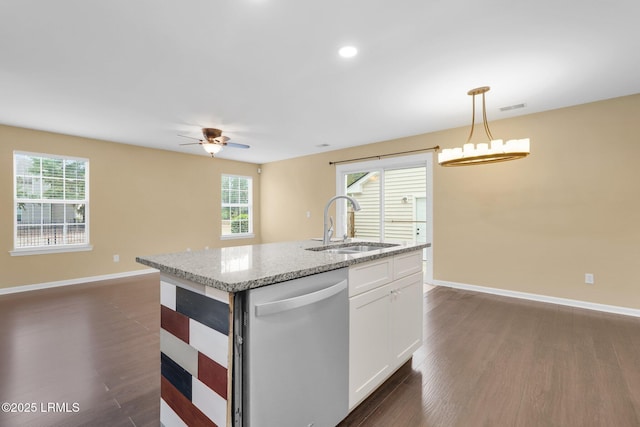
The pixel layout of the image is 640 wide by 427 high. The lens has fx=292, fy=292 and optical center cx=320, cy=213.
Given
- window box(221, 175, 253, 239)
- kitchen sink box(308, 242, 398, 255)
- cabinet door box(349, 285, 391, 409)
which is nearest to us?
cabinet door box(349, 285, 391, 409)

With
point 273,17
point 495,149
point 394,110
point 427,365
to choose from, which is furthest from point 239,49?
point 427,365

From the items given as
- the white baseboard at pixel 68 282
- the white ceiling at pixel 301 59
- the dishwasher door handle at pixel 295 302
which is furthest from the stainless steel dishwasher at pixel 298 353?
the white baseboard at pixel 68 282

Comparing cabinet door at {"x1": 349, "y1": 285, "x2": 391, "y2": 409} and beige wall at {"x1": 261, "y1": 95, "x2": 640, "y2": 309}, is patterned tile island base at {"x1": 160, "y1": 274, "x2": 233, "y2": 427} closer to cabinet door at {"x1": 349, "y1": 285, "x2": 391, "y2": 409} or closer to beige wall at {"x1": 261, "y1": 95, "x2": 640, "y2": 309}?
cabinet door at {"x1": 349, "y1": 285, "x2": 391, "y2": 409}

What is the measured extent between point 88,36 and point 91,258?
408cm

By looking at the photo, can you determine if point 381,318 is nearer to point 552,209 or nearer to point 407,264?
point 407,264

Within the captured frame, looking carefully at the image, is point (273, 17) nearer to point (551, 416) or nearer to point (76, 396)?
point (76, 396)

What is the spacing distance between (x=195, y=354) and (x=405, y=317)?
1424 mm

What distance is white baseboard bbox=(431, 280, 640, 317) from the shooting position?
3316mm

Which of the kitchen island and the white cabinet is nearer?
the kitchen island

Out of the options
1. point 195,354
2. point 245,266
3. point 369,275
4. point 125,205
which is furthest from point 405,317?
point 125,205

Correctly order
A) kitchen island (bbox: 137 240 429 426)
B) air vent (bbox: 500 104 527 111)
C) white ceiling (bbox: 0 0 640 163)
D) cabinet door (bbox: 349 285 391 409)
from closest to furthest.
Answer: kitchen island (bbox: 137 240 429 426)
cabinet door (bbox: 349 285 391 409)
white ceiling (bbox: 0 0 640 163)
air vent (bbox: 500 104 527 111)

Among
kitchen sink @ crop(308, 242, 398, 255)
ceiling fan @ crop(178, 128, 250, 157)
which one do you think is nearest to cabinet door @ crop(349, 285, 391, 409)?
kitchen sink @ crop(308, 242, 398, 255)

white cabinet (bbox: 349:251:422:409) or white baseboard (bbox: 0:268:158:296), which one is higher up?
Answer: white cabinet (bbox: 349:251:422:409)

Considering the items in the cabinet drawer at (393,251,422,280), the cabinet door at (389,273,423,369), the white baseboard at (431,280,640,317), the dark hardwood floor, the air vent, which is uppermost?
the air vent
